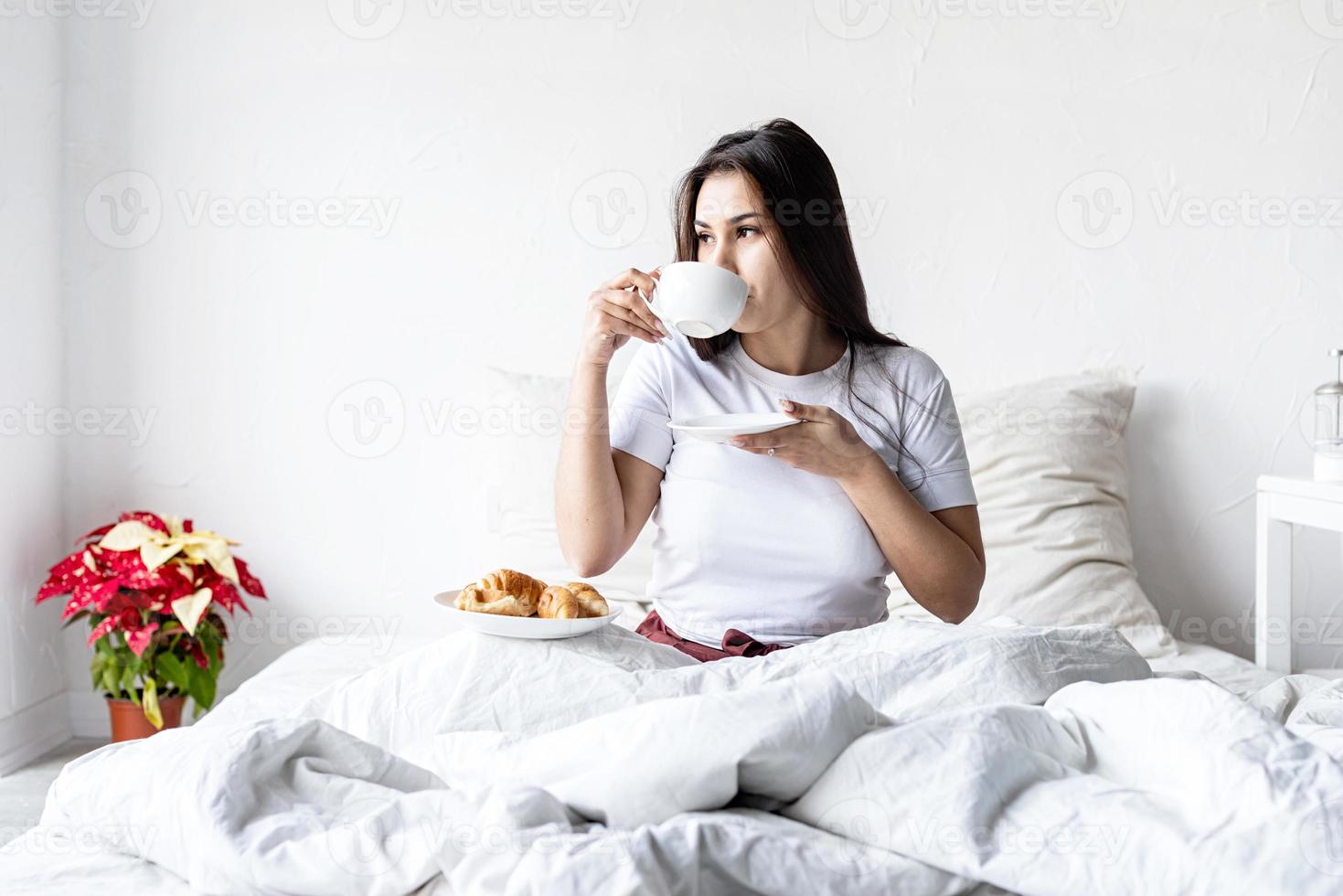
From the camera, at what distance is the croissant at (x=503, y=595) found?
1055 millimetres

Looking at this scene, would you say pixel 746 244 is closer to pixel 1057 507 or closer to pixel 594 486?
pixel 594 486

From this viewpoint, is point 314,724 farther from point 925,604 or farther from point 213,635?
point 213,635

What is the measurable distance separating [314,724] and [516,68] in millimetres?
1898

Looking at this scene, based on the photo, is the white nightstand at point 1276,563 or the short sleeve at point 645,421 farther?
the white nightstand at point 1276,563

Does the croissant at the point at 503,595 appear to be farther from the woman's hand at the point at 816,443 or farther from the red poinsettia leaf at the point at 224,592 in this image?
the red poinsettia leaf at the point at 224,592

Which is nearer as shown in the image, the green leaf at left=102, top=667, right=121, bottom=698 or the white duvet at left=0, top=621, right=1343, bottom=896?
the white duvet at left=0, top=621, right=1343, bottom=896

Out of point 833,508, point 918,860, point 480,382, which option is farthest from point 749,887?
point 480,382

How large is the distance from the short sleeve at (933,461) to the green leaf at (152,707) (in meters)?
1.61

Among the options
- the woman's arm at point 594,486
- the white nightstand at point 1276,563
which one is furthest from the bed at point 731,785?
the white nightstand at point 1276,563

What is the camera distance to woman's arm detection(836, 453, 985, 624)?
134 cm

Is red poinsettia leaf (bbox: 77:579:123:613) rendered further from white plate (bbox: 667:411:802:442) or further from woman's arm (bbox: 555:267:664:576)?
white plate (bbox: 667:411:802:442)

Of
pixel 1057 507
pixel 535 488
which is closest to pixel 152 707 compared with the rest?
pixel 535 488

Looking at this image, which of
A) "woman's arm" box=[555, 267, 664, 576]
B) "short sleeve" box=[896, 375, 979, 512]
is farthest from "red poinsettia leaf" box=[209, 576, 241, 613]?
"short sleeve" box=[896, 375, 979, 512]

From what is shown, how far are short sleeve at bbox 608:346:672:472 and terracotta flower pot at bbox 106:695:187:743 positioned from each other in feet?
4.45
